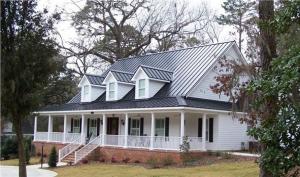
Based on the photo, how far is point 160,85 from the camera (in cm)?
3306

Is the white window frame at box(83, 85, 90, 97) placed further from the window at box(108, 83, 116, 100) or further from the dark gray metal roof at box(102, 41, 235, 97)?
the dark gray metal roof at box(102, 41, 235, 97)

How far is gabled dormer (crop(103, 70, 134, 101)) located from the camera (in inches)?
1383

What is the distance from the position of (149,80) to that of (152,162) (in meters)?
6.60

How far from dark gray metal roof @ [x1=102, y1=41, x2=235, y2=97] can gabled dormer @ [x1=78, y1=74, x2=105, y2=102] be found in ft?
8.52

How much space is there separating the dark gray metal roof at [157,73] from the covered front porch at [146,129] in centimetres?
247

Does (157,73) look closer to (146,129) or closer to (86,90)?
(146,129)

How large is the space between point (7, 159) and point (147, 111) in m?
13.3

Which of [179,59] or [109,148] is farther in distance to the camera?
[179,59]

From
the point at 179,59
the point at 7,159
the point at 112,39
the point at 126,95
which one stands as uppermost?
the point at 112,39

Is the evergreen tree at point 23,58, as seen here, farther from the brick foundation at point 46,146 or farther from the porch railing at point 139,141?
the brick foundation at point 46,146

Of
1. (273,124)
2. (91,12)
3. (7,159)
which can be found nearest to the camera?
(273,124)

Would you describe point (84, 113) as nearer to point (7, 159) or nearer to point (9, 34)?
point (7, 159)

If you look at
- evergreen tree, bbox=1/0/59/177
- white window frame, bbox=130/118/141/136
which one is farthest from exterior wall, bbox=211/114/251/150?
evergreen tree, bbox=1/0/59/177

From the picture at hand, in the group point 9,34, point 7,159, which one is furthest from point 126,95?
point 9,34
